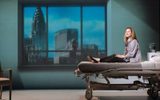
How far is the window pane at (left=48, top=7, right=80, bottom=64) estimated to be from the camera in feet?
34.1

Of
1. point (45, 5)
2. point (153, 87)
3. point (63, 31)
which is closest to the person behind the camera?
point (153, 87)

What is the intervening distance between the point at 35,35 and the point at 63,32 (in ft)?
2.54

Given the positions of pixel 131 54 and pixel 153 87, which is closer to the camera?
pixel 131 54

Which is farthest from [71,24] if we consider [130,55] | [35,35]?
[130,55]

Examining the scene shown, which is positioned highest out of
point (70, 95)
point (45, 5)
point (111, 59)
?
point (45, 5)

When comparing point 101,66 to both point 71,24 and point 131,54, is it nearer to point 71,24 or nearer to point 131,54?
point 131,54

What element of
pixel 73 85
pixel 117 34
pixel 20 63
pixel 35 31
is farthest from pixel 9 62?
pixel 117 34

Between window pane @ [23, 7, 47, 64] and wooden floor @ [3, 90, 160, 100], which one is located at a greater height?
window pane @ [23, 7, 47, 64]

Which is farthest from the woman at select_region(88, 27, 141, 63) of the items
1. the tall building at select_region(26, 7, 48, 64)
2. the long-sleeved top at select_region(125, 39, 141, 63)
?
the tall building at select_region(26, 7, 48, 64)

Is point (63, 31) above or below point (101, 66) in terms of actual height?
above

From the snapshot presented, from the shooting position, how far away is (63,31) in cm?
1048

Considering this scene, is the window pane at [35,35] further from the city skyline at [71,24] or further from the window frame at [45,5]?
the window frame at [45,5]

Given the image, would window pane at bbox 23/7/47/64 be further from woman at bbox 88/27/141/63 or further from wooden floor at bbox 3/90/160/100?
woman at bbox 88/27/141/63

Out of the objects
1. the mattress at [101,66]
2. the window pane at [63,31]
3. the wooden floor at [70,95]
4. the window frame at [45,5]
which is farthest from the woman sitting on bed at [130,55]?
the window pane at [63,31]
